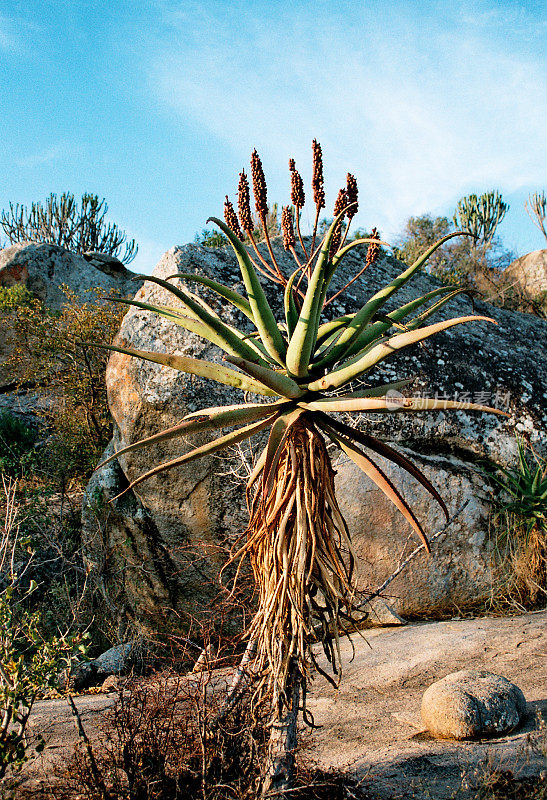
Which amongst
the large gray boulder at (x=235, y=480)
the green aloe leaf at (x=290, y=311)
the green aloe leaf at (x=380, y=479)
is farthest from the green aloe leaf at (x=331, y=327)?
the large gray boulder at (x=235, y=480)

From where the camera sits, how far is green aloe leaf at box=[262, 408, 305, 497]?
2.16 metres

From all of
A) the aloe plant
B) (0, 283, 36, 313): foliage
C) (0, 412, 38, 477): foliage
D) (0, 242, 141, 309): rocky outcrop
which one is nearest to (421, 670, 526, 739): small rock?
the aloe plant

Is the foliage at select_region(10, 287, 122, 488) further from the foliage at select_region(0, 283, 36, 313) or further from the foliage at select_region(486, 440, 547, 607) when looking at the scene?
the foliage at select_region(486, 440, 547, 607)

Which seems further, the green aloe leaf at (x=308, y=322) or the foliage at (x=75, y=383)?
the foliage at (x=75, y=383)

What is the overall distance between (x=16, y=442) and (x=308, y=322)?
27.5 feet

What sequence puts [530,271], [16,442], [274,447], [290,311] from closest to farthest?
[274,447]
[290,311]
[16,442]
[530,271]

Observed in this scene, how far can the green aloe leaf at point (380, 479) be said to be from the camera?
6.97 feet

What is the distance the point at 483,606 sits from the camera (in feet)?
17.2

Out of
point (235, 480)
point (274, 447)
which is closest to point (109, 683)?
point (235, 480)

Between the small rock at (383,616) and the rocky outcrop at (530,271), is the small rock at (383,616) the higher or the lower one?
the lower one

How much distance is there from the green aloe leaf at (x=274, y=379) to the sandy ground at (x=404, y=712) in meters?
1.24

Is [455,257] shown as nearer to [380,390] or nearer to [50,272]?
[50,272]

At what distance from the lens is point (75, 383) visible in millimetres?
8672

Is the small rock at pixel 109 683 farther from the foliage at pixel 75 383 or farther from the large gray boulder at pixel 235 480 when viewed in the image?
the foliage at pixel 75 383
